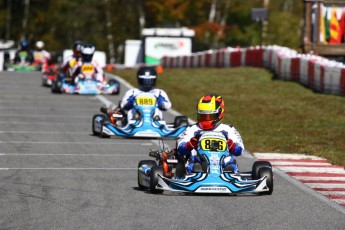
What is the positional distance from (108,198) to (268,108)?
1294cm

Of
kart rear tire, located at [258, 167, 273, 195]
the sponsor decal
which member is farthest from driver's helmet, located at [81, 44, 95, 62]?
the sponsor decal

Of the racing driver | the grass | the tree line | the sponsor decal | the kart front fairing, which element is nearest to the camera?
the sponsor decal

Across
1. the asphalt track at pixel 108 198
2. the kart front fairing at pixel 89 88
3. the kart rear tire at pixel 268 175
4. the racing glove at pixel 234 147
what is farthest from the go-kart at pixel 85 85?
the kart rear tire at pixel 268 175

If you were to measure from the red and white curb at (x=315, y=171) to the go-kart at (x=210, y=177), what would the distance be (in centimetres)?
85

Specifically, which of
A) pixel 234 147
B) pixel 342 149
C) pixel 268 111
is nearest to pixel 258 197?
pixel 234 147

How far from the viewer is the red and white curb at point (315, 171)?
41.9 ft

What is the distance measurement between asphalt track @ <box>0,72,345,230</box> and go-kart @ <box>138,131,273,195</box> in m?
0.11

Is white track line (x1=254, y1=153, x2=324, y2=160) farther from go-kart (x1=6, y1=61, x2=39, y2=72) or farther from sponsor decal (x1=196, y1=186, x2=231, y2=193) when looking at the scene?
go-kart (x1=6, y1=61, x2=39, y2=72)

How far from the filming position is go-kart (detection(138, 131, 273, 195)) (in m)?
11.8

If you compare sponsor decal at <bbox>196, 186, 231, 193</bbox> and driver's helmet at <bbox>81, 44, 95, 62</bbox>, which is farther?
driver's helmet at <bbox>81, 44, 95, 62</bbox>

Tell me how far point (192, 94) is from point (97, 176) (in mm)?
14796

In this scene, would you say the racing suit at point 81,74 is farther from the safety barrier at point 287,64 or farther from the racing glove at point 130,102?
the racing glove at point 130,102

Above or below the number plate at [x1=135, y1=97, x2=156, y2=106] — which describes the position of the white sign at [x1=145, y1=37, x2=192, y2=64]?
below

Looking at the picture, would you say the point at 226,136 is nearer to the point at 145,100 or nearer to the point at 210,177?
the point at 210,177
